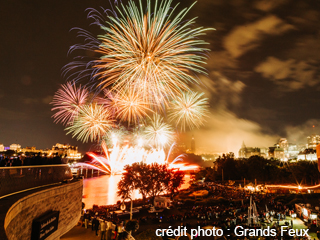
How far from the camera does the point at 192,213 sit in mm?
24125

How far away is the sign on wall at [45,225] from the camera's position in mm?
7523

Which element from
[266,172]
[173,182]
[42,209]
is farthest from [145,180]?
[266,172]

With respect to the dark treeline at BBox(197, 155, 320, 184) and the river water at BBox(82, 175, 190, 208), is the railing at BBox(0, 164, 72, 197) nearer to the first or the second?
the river water at BBox(82, 175, 190, 208)

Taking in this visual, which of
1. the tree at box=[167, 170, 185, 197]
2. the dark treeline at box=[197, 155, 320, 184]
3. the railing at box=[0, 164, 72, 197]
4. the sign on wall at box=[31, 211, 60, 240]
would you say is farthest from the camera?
the dark treeline at box=[197, 155, 320, 184]

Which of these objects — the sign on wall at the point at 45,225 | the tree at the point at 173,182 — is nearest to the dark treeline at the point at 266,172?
the tree at the point at 173,182

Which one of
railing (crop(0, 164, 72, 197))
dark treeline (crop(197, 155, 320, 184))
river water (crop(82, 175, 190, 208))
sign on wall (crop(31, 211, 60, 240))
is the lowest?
river water (crop(82, 175, 190, 208))

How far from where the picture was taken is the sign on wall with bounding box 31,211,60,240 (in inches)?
296

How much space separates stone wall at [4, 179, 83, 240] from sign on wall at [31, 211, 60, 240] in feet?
0.50

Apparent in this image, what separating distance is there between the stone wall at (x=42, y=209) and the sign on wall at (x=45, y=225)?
0.50ft

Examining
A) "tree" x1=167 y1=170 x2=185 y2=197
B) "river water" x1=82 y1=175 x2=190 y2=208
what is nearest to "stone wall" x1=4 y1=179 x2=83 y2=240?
"tree" x1=167 y1=170 x2=185 y2=197

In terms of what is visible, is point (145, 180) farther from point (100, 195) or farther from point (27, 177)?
point (27, 177)

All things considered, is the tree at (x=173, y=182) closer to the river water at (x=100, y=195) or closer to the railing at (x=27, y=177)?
the river water at (x=100, y=195)

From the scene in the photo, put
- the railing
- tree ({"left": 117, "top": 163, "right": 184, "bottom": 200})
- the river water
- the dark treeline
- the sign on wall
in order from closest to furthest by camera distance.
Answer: the sign on wall < the railing < tree ({"left": 117, "top": 163, "right": 184, "bottom": 200}) < the river water < the dark treeline

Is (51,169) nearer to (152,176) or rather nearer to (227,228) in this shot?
(227,228)
